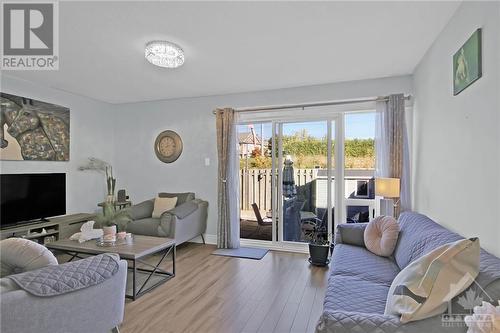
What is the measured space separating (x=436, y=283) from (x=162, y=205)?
388 cm

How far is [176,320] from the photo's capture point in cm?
220

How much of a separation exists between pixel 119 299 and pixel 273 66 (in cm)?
279

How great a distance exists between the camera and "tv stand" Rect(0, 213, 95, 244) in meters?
3.38

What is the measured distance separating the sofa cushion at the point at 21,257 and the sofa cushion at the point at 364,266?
196 centimetres

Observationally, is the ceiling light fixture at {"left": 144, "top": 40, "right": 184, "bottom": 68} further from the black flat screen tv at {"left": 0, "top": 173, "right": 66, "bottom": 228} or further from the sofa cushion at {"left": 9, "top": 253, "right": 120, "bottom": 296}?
the black flat screen tv at {"left": 0, "top": 173, "right": 66, "bottom": 228}

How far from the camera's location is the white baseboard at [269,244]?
414 centimetres

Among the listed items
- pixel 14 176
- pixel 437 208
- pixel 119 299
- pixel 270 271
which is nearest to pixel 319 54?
pixel 437 208

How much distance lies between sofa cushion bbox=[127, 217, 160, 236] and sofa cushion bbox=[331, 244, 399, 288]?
2470 millimetres

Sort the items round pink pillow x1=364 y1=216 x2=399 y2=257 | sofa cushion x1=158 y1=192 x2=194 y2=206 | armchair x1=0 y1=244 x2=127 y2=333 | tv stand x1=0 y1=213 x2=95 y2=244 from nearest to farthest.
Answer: armchair x1=0 y1=244 x2=127 y2=333 < round pink pillow x1=364 y1=216 x2=399 y2=257 < tv stand x1=0 y1=213 x2=95 y2=244 < sofa cushion x1=158 y1=192 x2=194 y2=206

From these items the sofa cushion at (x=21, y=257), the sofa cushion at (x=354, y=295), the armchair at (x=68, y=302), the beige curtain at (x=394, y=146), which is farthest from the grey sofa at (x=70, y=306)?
the beige curtain at (x=394, y=146)

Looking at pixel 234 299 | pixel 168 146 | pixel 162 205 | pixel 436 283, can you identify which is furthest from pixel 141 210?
pixel 436 283
